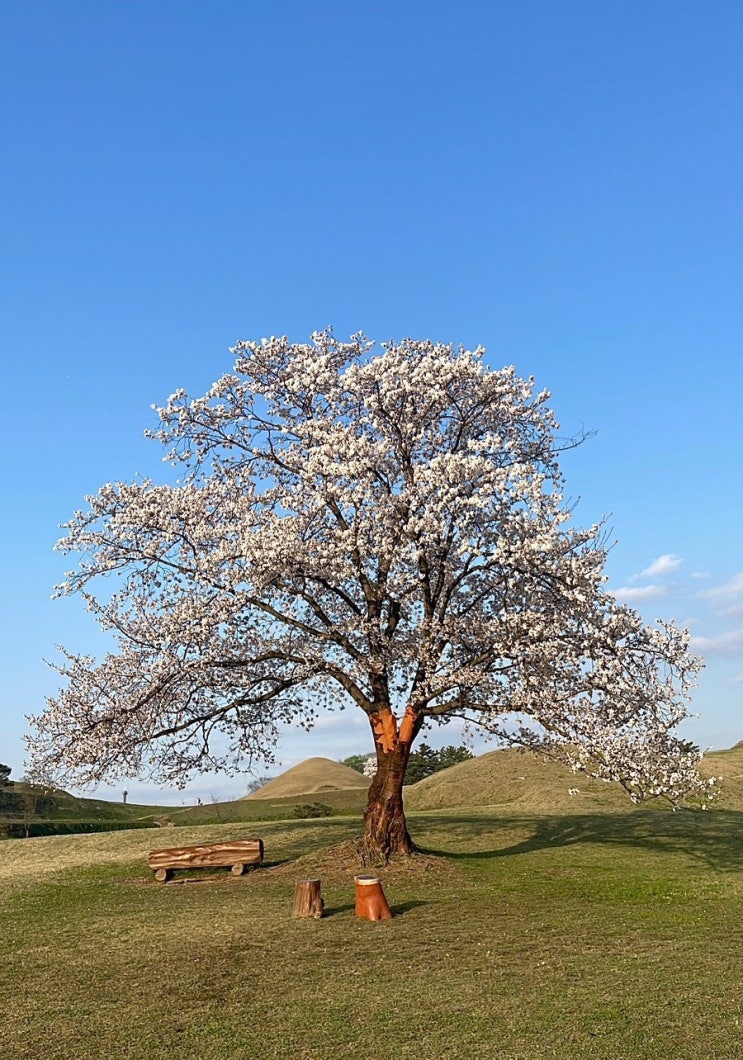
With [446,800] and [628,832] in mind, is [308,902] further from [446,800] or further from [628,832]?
[446,800]

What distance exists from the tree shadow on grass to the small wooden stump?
29.5 feet

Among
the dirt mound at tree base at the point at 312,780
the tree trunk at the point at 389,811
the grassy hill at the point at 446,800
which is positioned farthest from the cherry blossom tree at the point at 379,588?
the dirt mound at tree base at the point at 312,780

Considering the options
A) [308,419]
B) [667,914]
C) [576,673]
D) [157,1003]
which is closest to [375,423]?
[308,419]

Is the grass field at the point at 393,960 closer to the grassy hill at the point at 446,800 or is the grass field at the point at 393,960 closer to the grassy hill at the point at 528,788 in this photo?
the grassy hill at the point at 528,788

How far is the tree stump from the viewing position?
20.0m

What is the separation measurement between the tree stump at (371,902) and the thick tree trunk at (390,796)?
6355mm

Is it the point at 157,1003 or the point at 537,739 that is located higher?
the point at 537,739

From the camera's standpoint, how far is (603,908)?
2141cm

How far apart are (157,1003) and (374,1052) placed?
4.09 m

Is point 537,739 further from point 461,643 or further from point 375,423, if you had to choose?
point 375,423

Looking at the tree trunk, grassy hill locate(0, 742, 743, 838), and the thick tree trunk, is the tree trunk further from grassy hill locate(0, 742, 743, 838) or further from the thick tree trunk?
grassy hill locate(0, 742, 743, 838)

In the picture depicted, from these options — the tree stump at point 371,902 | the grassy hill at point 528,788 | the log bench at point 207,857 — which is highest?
the grassy hill at point 528,788

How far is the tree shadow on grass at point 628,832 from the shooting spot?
3086 cm

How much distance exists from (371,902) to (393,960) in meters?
3.83
